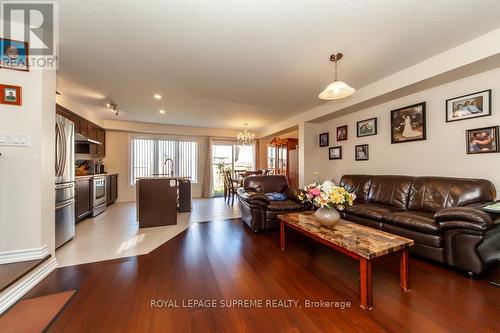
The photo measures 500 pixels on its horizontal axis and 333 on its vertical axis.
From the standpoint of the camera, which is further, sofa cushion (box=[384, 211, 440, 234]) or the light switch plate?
sofa cushion (box=[384, 211, 440, 234])

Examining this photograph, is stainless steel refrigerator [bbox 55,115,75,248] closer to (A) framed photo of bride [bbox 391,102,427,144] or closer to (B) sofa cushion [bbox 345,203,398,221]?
(B) sofa cushion [bbox 345,203,398,221]

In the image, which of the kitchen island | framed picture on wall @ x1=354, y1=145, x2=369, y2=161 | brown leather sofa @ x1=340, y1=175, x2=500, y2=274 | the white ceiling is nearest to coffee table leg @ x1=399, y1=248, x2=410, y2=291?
brown leather sofa @ x1=340, y1=175, x2=500, y2=274

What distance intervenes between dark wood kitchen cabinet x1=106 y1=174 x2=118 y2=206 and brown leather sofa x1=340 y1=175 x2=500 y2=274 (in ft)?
18.9

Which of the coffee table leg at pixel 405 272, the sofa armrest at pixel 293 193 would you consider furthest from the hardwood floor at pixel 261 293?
the sofa armrest at pixel 293 193

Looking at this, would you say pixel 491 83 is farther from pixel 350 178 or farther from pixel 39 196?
pixel 39 196

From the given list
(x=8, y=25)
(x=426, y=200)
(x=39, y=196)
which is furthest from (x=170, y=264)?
(x=426, y=200)

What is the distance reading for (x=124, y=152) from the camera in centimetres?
630

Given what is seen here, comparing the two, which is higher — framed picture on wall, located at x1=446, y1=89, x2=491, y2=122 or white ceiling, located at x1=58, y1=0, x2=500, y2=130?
white ceiling, located at x1=58, y1=0, x2=500, y2=130

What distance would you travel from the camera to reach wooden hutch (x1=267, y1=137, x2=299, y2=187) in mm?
5676

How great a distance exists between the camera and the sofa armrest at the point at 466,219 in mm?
1830

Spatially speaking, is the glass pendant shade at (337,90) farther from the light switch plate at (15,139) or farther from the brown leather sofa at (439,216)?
the light switch plate at (15,139)

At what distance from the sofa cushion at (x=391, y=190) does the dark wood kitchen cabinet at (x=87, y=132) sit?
19.2 feet

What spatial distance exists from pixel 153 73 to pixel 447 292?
4.26 m

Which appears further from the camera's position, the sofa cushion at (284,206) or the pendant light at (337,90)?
the sofa cushion at (284,206)
